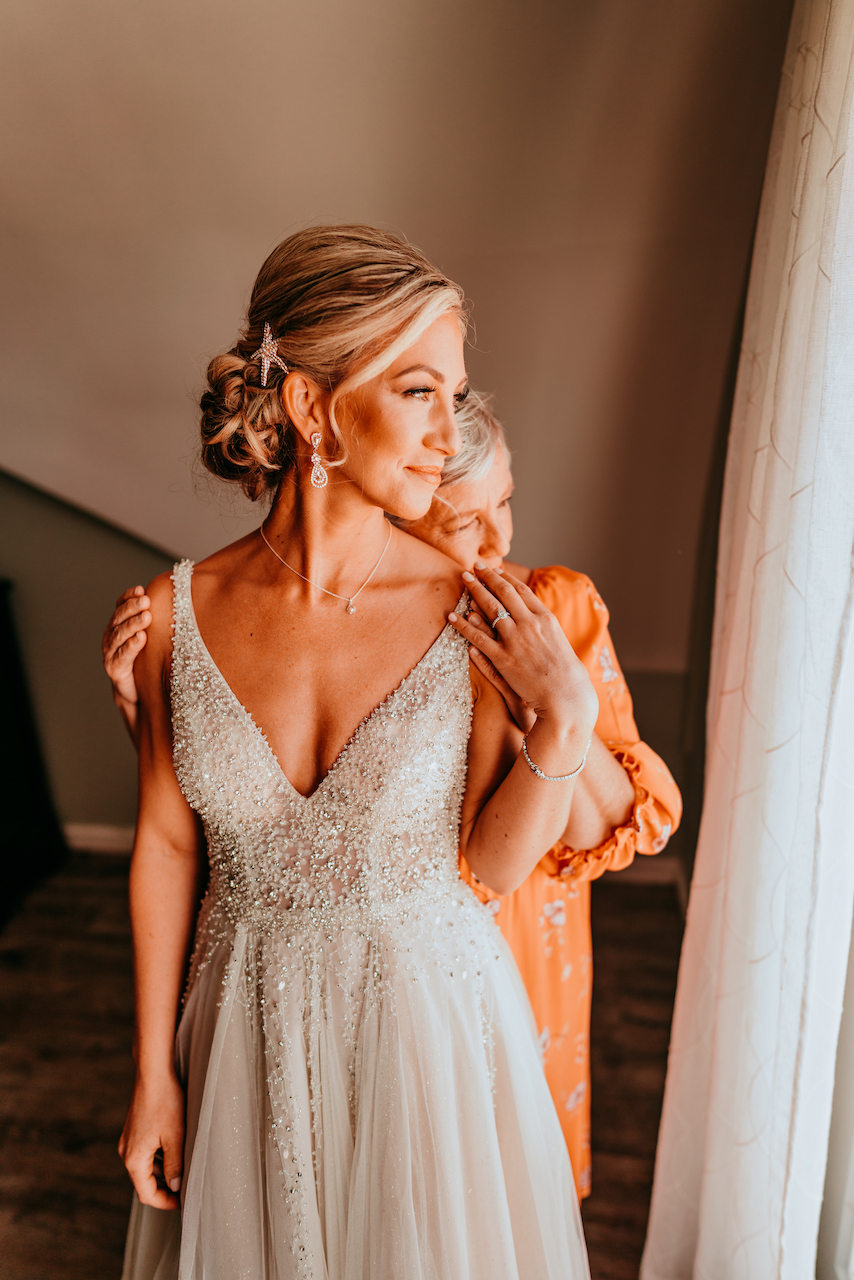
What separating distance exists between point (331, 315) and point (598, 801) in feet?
2.83

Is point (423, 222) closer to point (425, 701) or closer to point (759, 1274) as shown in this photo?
point (425, 701)

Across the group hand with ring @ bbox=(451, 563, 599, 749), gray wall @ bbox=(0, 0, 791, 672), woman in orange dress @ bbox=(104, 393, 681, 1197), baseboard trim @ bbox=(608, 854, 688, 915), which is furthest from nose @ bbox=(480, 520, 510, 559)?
baseboard trim @ bbox=(608, 854, 688, 915)

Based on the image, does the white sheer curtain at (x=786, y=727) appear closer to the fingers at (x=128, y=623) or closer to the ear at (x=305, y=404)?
the ear at (x=305, y=404)

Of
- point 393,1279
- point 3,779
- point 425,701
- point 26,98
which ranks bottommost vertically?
point 3,779

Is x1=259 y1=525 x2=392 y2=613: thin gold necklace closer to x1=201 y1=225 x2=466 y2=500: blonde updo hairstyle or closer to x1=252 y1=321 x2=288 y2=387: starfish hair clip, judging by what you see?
x1=201 y1=225 x2=466 y2=500: blonde updo hairstyle

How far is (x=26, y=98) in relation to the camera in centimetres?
177

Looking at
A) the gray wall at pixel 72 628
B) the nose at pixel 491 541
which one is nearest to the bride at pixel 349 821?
the nose at pixel 491 541

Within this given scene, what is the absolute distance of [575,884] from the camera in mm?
1579

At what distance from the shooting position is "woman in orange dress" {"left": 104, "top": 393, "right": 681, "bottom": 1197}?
131 centimetres

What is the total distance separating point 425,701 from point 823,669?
22.0 inches

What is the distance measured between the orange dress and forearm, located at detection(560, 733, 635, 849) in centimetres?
2

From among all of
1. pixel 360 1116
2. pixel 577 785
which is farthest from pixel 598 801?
pixel 360 1116

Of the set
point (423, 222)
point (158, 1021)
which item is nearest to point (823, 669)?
point (158, 1021)

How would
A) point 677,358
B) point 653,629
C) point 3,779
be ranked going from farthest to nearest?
point 3,779
point 653,629
point 677,358
